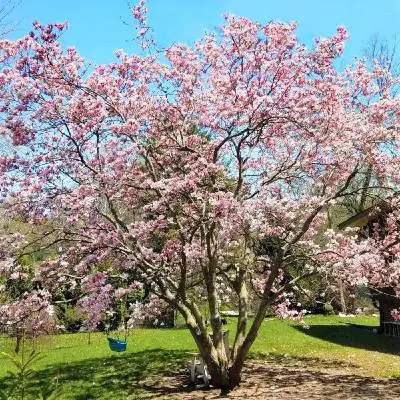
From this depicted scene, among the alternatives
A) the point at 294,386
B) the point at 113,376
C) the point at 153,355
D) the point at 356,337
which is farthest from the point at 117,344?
the point at 356,337

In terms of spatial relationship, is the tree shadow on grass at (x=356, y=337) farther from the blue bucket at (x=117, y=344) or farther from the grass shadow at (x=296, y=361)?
the blue bucket at (x=117, y=344)

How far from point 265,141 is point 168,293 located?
11.9 feet

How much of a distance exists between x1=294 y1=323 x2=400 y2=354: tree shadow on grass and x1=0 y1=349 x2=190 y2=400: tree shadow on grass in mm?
6046

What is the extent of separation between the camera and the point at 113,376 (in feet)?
37.6

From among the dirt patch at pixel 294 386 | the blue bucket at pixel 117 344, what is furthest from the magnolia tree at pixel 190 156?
the blue bucket at pixel 117 344

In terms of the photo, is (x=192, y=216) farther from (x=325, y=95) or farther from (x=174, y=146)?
(x=325, y=95)

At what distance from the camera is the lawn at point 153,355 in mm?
10531

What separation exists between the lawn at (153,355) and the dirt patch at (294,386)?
475mm

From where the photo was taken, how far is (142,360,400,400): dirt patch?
29.2ft

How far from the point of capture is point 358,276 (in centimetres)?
931

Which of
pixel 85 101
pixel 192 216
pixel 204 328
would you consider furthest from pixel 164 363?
pixel 85 101

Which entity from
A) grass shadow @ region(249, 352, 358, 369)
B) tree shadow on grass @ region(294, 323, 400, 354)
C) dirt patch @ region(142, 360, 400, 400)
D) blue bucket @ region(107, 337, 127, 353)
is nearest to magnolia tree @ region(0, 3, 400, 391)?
dirt patch @ region(142, 360, 400, 400)

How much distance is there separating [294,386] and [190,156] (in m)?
4.67

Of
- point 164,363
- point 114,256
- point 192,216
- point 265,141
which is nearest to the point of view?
point 192,216
